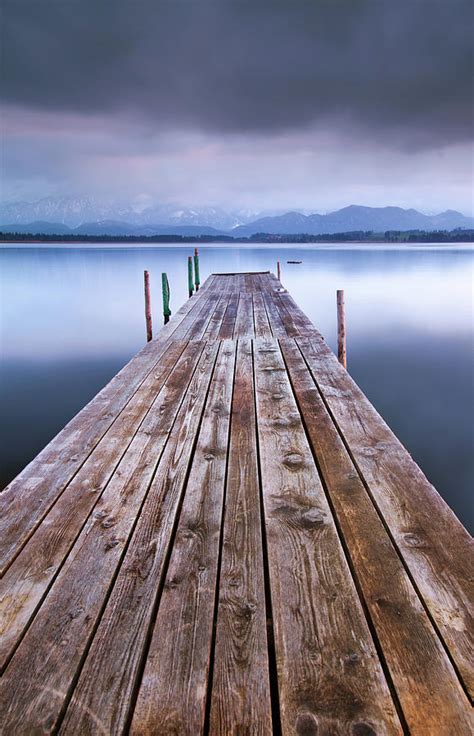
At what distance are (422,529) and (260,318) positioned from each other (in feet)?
21.8

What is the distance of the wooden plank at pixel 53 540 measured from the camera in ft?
5.47

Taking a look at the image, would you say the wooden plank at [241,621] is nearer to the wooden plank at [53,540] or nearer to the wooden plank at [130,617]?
the wooden plank at [130,617]

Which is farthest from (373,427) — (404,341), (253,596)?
(404,341)

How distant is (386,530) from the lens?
212 centimetres

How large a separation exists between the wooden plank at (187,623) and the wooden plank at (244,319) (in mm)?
4499

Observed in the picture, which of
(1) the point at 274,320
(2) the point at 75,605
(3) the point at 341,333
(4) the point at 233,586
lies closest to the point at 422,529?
(4) the point at 233,586

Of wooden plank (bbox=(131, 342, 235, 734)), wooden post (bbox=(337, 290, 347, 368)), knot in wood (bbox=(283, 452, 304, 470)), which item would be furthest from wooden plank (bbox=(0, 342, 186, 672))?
wooden post (bbox=(337, 290, 347, 368))

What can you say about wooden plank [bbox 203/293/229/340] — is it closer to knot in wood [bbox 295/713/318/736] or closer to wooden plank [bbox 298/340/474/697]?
wooden plank [bbox 298/340/474/697]

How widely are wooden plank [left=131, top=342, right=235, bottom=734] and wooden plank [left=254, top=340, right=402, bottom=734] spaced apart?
24 cm

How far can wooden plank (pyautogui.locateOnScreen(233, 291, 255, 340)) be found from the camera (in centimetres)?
710

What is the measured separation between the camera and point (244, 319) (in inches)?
333

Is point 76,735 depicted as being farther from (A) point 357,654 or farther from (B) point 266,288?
(B) point 266,288

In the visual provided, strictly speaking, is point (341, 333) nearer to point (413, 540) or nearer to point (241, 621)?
point (413, 540)

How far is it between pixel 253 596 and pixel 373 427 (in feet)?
6.20
